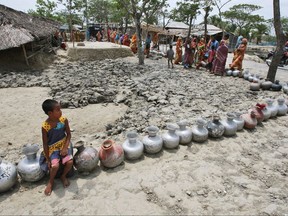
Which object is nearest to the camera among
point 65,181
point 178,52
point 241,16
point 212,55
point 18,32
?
point 65,181

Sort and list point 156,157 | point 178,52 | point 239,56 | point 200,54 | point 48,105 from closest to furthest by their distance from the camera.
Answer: point 48,105 < point 156,157 < point 239,56 < point 200,54 < point 178,52

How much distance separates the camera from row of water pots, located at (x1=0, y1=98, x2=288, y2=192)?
2.94m

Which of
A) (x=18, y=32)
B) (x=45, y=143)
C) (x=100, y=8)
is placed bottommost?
(x=45, y=143)

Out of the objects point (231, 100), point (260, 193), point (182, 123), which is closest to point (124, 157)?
point (182, 123)

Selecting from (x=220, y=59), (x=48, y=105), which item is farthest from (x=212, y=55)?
(x=48, y=105)

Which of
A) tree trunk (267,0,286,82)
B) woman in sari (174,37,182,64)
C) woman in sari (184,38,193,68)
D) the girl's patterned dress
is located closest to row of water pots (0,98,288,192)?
the girl's patterned dress

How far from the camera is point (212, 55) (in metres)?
11.1

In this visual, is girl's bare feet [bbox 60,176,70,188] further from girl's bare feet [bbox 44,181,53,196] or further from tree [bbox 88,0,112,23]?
tree [bbox 88,0,112,23]

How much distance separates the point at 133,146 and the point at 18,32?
408 inches

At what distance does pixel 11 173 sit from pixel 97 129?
2.51 meters

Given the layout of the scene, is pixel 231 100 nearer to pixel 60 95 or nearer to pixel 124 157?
pixel 124 157

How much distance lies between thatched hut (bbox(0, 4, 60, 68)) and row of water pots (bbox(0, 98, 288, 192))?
27.8 ft

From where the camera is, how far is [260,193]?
2.96 metres

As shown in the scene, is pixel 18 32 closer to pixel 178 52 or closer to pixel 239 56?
pixel 178 52
